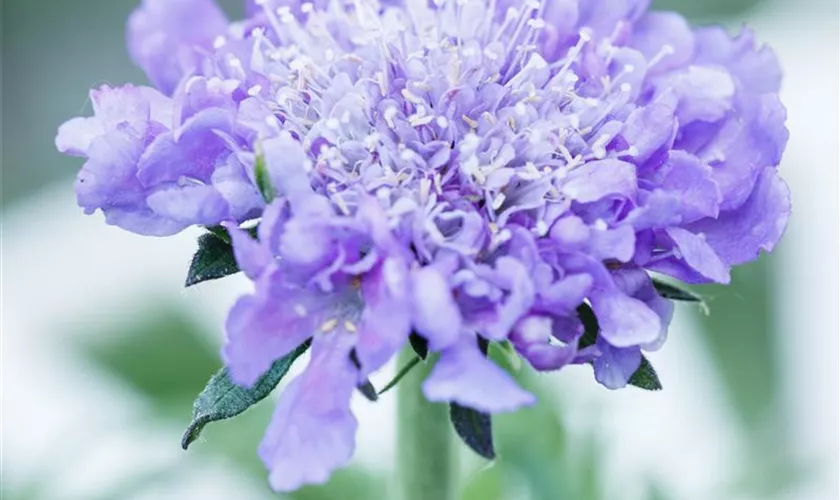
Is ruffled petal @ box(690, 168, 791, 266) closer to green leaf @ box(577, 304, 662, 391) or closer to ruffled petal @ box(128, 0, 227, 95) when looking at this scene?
green leaf @ box(577, 304, 662, 391)

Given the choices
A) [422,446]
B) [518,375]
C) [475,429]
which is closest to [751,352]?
[518,375]

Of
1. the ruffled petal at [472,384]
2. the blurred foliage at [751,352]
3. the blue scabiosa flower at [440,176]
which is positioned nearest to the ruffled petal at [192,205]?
the blue scabiosa flower at [440,176]

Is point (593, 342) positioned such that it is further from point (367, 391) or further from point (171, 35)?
point (171, 35)

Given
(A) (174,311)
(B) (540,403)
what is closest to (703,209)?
(B) (540,403)

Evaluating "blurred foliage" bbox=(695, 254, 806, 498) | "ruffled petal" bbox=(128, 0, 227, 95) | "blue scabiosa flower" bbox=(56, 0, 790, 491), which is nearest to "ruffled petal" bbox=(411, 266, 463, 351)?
"blue scabiosa flower" bbox=(56, 0, 790, 491)

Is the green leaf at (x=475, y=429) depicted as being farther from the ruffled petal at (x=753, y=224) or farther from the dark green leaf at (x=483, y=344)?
the ruffled petal at (x=753, y=224)

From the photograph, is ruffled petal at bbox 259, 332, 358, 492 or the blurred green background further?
the blurred green background
